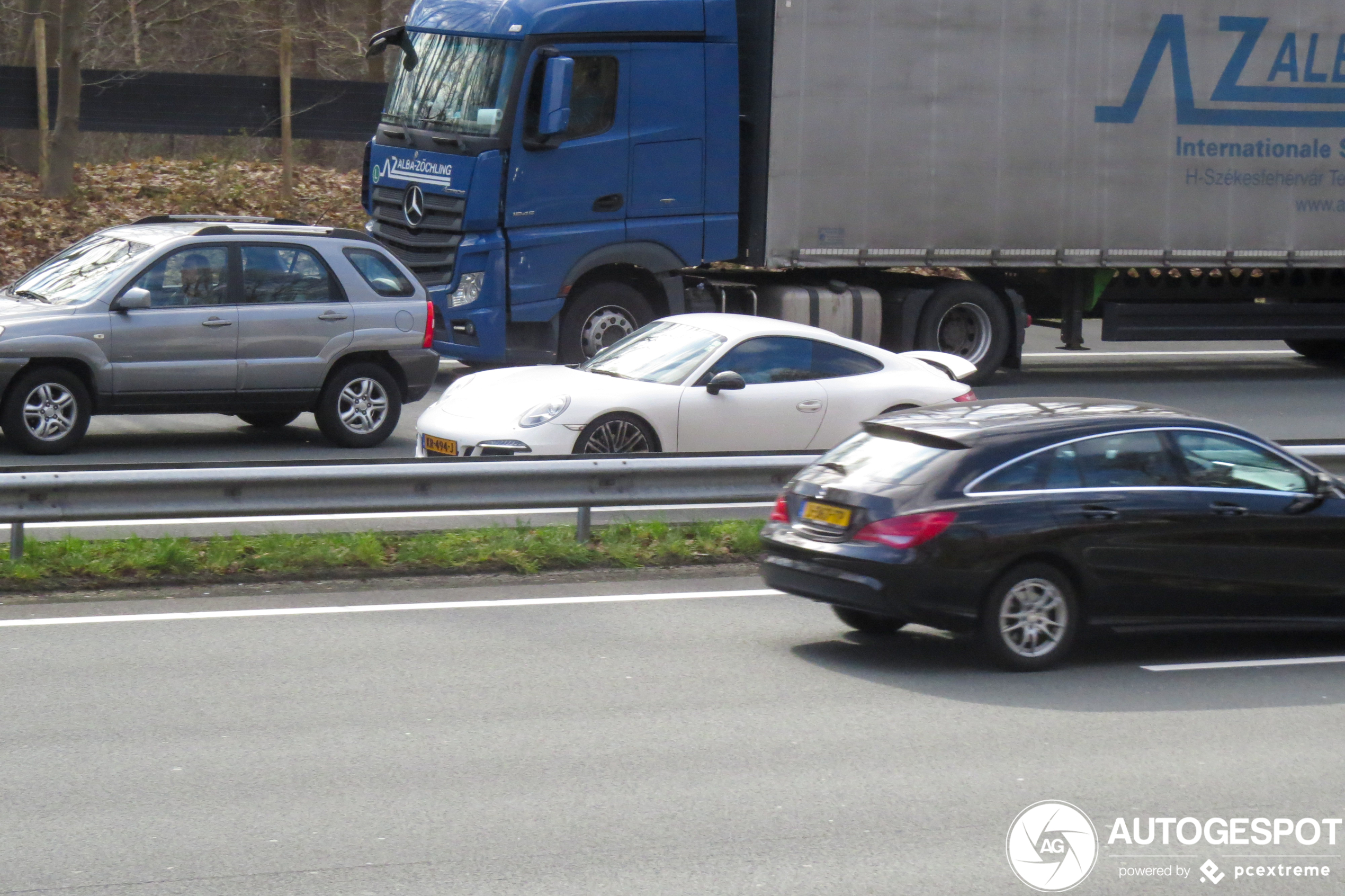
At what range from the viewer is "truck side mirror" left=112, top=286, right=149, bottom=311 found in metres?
12.7

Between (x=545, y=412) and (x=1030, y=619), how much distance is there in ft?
15.2

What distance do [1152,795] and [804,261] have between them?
12.0 meters

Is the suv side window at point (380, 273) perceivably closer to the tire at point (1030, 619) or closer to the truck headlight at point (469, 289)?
the truck headlight at point (469, 289)

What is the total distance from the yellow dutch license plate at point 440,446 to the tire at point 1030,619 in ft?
15.6

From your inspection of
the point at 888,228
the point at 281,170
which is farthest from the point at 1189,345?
the point at 281,170

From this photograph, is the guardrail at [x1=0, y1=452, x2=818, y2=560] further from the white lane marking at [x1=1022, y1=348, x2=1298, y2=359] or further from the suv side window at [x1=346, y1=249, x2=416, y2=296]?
the white lane marking at [x1=1022, y1=348, x2=1298, y2=359]

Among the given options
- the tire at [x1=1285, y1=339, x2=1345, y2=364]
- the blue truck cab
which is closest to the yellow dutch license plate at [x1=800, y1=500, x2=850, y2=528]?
the blue truck cab

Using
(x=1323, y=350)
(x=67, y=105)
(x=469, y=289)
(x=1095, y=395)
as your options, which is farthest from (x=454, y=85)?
(x=1323, y=350)

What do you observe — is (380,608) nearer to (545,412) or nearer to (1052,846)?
(545,412)

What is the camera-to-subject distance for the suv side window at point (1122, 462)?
8.20 meters

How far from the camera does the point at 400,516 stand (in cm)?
1204

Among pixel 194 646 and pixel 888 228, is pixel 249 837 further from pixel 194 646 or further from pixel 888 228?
pixel 888 228

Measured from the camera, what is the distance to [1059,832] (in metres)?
5.72

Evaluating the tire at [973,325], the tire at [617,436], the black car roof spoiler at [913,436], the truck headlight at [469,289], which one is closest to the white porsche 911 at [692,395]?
the tire at [617,436]
